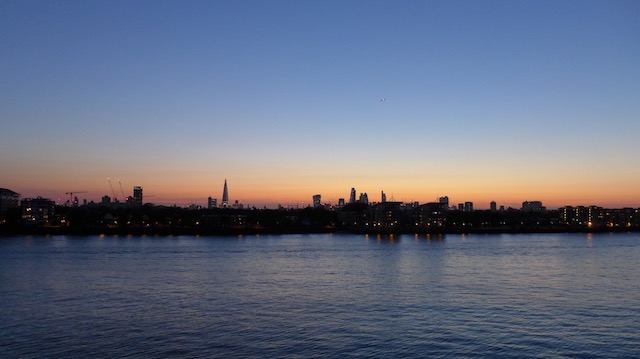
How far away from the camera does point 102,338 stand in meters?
22.5

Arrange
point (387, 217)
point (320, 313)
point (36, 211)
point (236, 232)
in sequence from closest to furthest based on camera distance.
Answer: point (320, 313) < point (236, 232) < point (36, 211) < point (387, 217)

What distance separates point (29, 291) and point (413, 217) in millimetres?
167519

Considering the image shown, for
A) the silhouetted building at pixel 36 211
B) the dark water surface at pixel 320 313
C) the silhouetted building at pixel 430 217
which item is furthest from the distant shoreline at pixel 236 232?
the dark water surface at pixel 320 313

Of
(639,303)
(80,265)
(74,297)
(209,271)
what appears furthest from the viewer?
(80,265)

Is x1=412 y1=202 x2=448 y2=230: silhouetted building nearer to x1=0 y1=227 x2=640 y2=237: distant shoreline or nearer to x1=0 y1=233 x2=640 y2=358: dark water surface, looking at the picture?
x1=0 y1=227 x2=640 y2=237: distant shoreline

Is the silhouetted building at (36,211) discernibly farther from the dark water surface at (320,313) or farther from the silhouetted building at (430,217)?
the dark water surface at (320,313)

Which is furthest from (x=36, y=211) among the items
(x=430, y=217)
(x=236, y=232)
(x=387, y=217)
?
(x=430, y=217)

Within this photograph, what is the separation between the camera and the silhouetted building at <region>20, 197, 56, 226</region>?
173500 millimetres

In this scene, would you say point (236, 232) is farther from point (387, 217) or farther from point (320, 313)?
point (320, 313)

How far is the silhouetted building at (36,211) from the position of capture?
173500mm

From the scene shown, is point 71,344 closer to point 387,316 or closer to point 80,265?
point 387,316

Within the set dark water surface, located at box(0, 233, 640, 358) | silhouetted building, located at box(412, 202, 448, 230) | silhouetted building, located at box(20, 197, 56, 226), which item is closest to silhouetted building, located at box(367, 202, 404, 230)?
silhouetted building, located at box(412, 202, 448, 230)

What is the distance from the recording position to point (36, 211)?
176250mm

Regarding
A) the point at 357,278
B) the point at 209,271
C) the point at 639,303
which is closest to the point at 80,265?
the point at 209,271
